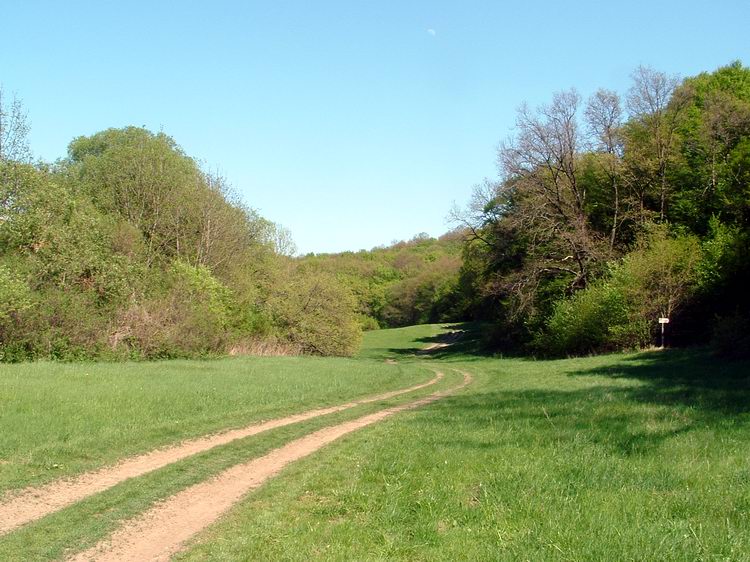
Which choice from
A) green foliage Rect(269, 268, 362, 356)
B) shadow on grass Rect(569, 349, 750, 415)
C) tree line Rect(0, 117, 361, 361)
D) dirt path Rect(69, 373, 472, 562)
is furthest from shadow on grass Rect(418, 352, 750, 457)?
green foliage Rect(269, 268, 362, 356)

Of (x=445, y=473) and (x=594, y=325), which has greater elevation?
(x=594, y=325)

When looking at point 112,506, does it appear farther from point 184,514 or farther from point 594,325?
point 594,325

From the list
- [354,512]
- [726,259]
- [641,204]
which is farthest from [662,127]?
[354,512]

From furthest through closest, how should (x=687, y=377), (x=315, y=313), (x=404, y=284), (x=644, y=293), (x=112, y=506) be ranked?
(x=404, y=284) < (x=315, y=313) < (x=644, y=293) < (x=687, y=377) < (x=112, y=506)

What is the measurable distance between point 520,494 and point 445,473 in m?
1.46

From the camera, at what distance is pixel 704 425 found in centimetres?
1116

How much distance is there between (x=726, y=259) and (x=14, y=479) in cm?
3622

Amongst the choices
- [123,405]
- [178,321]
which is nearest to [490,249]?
[178,321]

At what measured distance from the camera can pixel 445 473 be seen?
28.1 feet

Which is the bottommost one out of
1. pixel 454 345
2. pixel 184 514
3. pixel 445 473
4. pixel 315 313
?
pixel 454 345

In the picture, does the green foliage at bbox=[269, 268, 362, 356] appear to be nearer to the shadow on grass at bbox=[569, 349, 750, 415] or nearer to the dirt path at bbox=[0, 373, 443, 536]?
the shadow on grass at bbox=[569, 349, 750, 415]

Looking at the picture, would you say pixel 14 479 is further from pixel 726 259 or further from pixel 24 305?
pixel 726 259

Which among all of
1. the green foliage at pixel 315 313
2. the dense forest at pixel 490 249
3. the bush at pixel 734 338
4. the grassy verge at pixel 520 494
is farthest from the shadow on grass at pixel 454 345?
the grassy verge at pixel 520 494

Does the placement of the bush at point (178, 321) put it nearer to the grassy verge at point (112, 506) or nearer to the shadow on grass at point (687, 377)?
the shadow on grass at point (687, 377)
